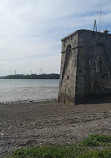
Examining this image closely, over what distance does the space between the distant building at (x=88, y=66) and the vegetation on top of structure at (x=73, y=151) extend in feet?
42.2

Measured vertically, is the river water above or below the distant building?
below

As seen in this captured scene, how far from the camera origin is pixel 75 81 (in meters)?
19.5

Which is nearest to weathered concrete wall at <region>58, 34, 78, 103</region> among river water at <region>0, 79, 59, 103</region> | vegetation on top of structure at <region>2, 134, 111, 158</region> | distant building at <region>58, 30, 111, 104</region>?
distant building at <region>58, 30, 111, 104</region>

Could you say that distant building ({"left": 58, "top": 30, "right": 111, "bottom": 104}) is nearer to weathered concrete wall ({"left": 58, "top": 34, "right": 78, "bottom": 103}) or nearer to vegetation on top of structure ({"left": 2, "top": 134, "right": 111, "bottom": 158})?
weathered concrete wall ({"left": 58, "top": 34, "right": 78, "bottom": 103})

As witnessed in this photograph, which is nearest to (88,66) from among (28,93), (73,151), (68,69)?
(68,69)

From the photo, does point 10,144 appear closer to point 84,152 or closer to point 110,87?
point 84,152

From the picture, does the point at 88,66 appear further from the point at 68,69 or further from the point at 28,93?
the point at 28,93

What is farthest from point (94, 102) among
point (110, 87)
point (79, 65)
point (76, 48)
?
point (76, 48)

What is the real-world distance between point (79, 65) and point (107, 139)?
13.3 m

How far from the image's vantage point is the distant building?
768 inches

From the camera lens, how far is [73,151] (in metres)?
5.87

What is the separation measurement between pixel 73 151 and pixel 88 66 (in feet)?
47.9

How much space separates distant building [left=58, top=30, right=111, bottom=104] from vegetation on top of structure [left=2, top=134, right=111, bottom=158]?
506 inches

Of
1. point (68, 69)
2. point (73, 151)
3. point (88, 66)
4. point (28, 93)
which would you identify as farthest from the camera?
point (28, 93)
